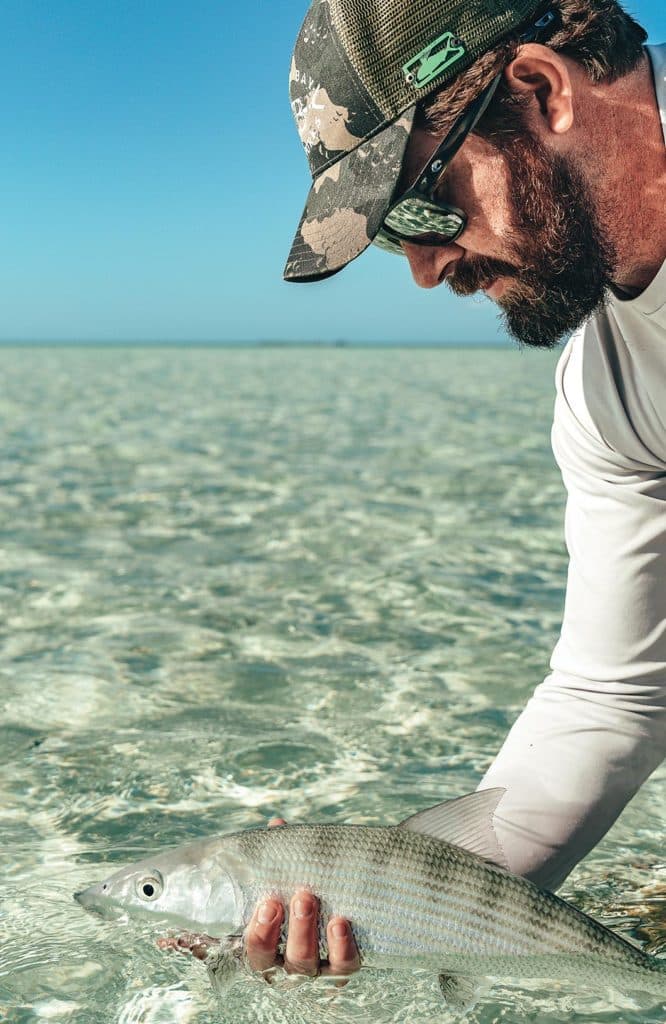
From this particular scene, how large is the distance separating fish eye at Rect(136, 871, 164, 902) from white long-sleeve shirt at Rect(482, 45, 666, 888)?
800mm

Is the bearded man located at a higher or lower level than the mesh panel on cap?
lower

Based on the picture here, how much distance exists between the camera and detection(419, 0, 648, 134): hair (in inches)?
95.4

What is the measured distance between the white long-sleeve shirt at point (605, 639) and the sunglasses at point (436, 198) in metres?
0.41

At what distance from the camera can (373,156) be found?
2447 millimetres

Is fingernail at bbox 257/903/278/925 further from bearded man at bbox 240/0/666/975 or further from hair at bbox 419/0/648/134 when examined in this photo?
hair at bbox 419/0/648/134

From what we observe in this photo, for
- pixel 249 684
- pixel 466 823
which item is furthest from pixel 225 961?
pixel 249 684

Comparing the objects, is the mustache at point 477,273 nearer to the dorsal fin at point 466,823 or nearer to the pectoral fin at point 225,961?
the dorsal fin at point 466,823

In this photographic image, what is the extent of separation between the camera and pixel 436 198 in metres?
2.52

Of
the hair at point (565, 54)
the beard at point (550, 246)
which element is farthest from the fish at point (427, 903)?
the hair at point (565, 54)

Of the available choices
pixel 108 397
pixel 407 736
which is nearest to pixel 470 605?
pixel 407 736

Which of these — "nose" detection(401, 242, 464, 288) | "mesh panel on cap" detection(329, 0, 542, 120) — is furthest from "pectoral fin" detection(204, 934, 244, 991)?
"mesh panel on cap" detection(329, 0, 542, 120)

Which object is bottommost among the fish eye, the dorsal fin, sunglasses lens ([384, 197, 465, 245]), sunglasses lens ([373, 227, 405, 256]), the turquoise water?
the turquoise water

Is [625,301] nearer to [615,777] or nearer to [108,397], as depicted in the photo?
[615,777]

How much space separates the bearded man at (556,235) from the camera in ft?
7.97
